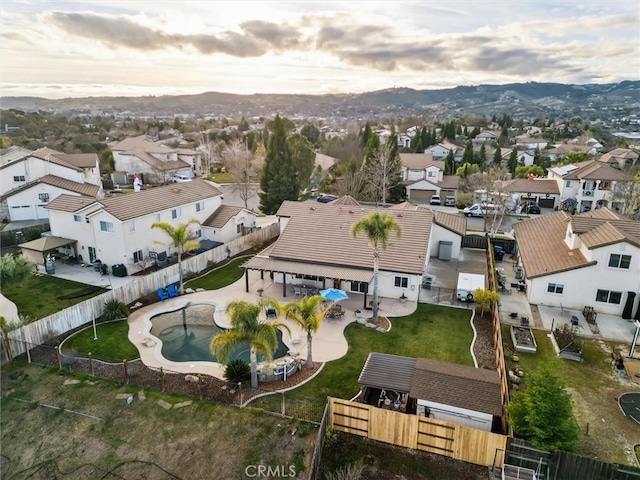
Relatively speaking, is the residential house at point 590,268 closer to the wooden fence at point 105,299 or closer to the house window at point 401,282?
the house window at point 401,282

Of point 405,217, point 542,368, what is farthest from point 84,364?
point 405,217

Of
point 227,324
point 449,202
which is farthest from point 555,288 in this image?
point 449,202

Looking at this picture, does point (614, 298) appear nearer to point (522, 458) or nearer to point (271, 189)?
point (522, 458)

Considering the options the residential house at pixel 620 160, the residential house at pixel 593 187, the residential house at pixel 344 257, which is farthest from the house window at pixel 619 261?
the residential house at pixel 620 160

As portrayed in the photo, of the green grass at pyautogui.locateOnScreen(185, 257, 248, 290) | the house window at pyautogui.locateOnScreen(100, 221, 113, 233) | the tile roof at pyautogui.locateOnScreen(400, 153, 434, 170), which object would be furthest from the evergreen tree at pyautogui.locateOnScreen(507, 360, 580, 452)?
the tile roof at pyautogui.locateOnScreen(400, 153, 434, 170)

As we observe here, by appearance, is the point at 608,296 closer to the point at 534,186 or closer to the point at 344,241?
the point at 344,241

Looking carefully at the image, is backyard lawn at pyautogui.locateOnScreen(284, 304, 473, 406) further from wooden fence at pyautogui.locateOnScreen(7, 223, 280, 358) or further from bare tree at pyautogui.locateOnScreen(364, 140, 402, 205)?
bare tree at pyautogui.locateOnScreen(364, 140, 402, 205)
